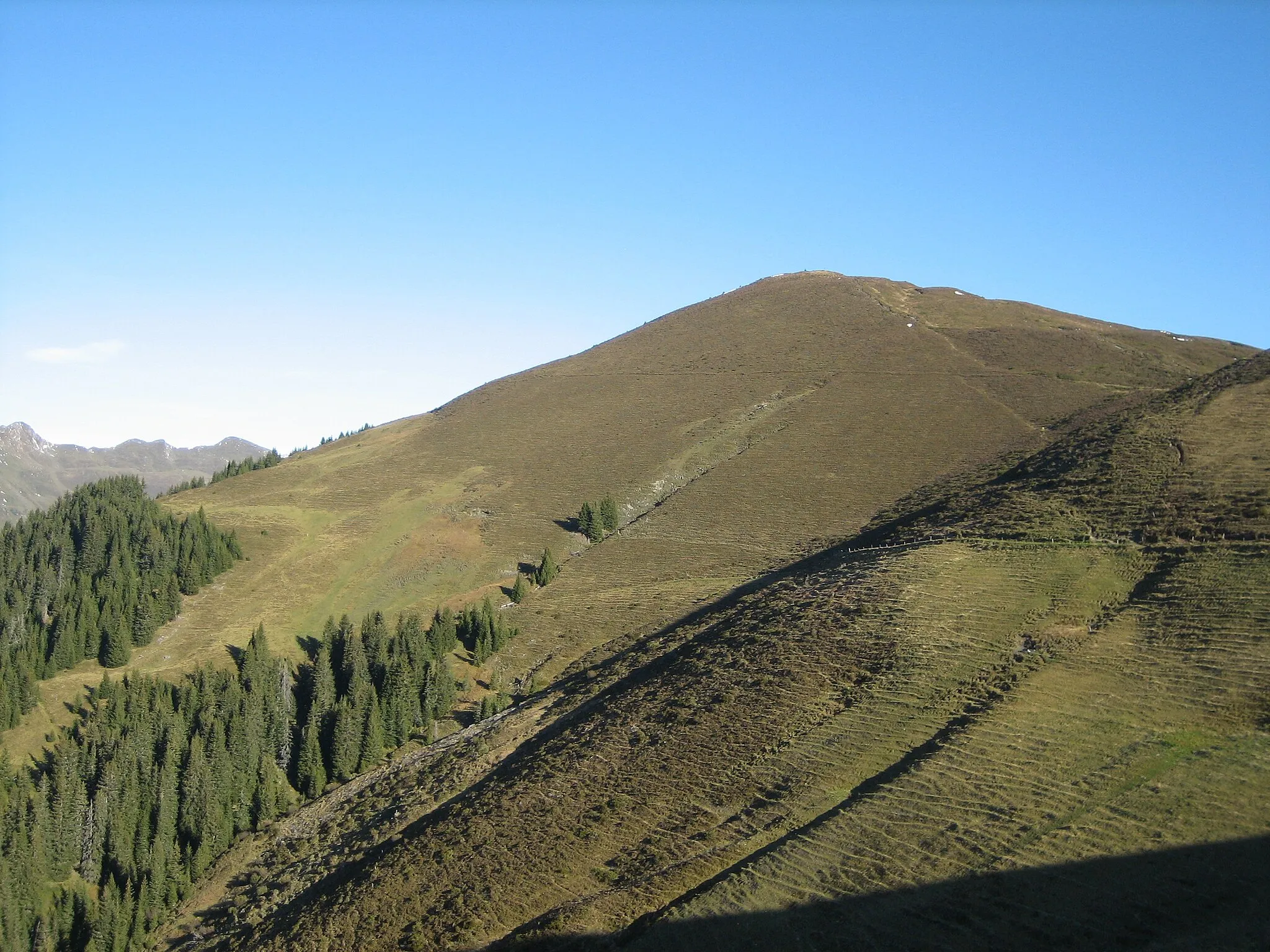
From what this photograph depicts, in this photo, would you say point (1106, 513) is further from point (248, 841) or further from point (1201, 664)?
point (248, 841)

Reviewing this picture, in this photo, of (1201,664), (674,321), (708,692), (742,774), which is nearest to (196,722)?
(708,692)

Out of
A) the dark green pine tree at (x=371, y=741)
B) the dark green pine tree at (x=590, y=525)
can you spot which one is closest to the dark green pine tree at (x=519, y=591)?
the dark green pine tree at (x=590, y=525)

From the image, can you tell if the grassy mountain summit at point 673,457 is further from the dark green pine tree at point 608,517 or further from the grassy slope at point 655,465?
the dark green pine tree at point 608,517

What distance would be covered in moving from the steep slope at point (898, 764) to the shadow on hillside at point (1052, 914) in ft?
0.25

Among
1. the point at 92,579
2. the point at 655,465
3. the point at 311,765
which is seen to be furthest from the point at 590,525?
the point at 92,579

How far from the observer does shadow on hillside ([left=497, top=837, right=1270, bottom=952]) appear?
19219mm

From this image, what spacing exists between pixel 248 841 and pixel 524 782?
23.0 m

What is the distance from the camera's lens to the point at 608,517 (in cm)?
8062

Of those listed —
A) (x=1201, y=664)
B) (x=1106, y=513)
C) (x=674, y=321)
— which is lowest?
(x=1201, y=664)

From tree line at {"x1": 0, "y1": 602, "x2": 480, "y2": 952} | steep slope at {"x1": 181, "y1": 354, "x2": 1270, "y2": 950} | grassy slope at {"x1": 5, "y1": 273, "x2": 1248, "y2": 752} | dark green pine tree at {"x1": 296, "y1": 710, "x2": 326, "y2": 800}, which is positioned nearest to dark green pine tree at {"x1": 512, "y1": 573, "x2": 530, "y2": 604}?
grassy slope at {"x1": 5, "y1": 273, "x2": 1248, "y2": 752}

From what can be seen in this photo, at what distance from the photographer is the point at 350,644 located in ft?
218

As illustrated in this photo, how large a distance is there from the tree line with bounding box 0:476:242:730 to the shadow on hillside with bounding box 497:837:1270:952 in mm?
62940

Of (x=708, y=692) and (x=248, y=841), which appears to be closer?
(x=708, y=692)

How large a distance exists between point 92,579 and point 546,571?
44594mm
